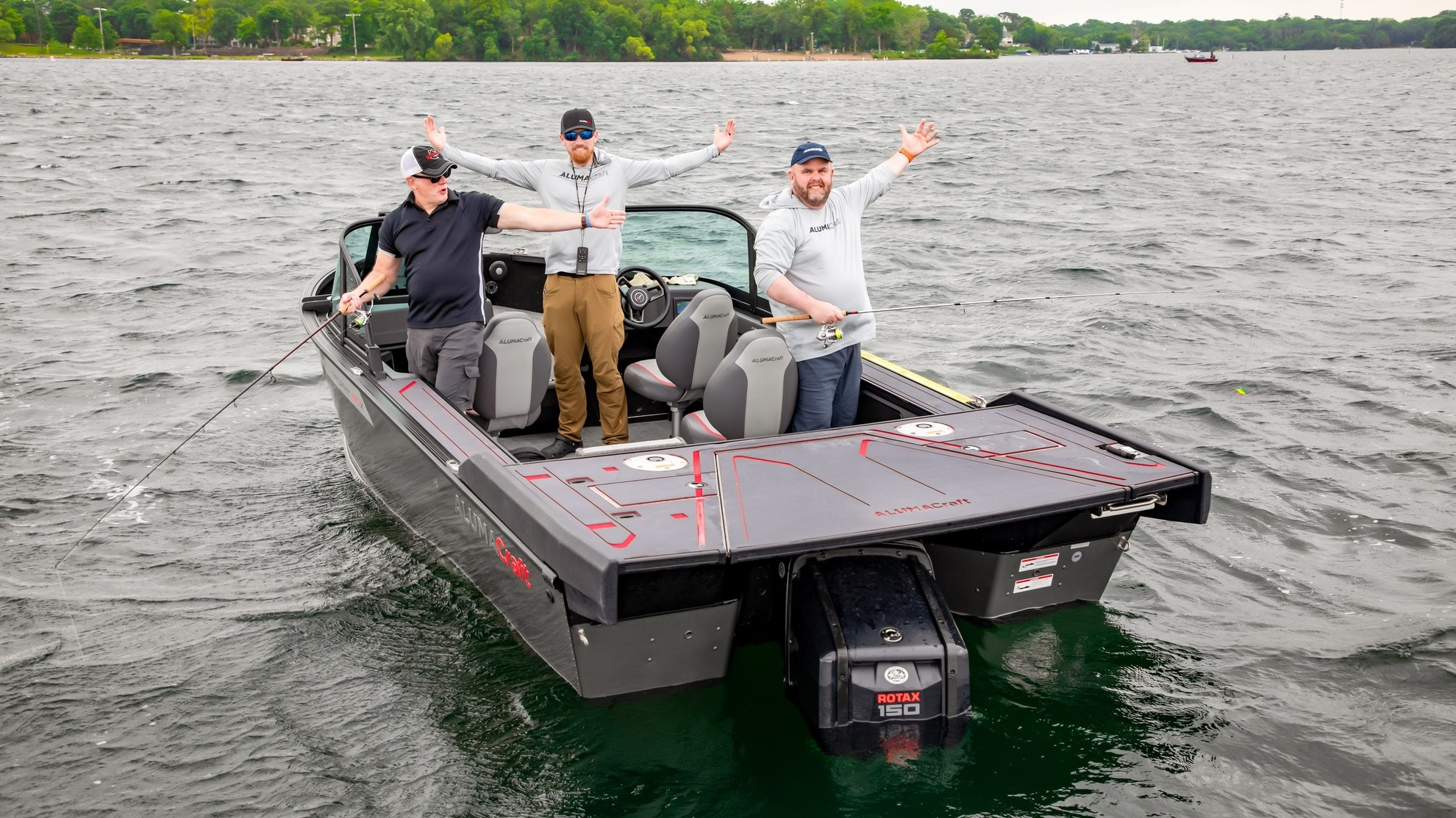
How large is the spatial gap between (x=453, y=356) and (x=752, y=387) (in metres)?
1.39

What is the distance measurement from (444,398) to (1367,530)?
4.83 meters

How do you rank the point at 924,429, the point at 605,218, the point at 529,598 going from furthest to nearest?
the point at 605,218 < the point at 924,429 < the point at 529,598

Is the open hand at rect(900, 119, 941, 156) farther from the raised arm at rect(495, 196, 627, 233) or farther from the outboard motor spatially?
the outboard motor

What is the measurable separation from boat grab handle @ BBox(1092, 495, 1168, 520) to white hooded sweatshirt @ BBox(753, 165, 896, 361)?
1.21 meters

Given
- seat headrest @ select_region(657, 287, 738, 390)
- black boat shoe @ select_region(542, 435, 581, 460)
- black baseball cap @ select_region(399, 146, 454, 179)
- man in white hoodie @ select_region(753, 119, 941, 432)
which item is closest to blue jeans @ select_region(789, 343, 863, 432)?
man in white hoodie @ select_region(753, 119, 941, 432)

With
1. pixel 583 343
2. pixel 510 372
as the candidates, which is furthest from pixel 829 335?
pixel 510 372

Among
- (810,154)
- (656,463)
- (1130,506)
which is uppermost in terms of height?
(810,154)

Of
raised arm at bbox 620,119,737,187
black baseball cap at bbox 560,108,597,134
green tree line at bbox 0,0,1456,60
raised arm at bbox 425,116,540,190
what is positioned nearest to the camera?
black baseball cap at bbox 560,108,597,134

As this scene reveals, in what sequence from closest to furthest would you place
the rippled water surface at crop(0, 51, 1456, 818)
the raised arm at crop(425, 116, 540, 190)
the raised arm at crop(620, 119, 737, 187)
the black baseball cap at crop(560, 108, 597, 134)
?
the rippled water surface at crop(0, 51, 1456, 818)
the black baseball cap at crop(560, 108, 597, 134)
the raised arm at crop(425, 116, 540, 190)
the raised arm at crop(620, 119, 737, 187)

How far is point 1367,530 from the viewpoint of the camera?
20.6ft

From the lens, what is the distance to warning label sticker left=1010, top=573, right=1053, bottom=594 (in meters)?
4.31

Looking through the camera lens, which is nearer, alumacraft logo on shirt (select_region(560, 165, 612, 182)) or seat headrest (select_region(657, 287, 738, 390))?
alumacraft logo on shirt (select_region(560, 165, 612, 182))

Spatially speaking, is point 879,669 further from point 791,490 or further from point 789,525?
point 791,490

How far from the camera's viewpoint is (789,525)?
371cm
